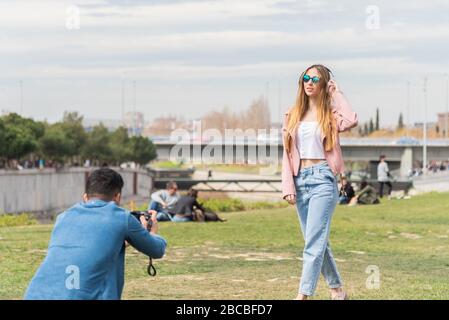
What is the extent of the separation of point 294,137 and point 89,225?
256 centimetres

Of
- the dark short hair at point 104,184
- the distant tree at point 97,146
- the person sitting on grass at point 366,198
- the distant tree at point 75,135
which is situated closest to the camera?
the dark short hair at point 104,184

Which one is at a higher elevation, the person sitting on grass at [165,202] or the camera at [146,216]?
the camera at [146,216]

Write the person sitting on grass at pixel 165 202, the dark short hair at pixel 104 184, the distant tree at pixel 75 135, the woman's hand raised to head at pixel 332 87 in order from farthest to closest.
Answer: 1. the distant tree at pixel 75 135
2. the person sitting on grass at pixel 165 202
3. the woman's hand raised to head at pixel 332 87
4. the dark short hair at pixel 104 184

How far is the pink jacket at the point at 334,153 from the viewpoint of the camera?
8703mm

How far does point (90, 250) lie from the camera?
655 centimetres

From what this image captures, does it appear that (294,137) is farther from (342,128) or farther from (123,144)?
(123,144)

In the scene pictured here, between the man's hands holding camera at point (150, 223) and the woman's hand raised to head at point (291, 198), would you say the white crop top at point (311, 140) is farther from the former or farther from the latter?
the man's hands holding camera at point (150, 223)

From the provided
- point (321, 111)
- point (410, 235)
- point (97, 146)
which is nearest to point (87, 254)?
point (321, 111)

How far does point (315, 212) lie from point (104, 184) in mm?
2384

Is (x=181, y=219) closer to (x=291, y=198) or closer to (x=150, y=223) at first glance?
(x=291, y=198)

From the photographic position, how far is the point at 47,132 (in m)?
83.6

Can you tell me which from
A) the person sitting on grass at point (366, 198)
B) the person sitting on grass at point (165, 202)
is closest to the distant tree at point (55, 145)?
the person sitting on grass at point (366, 198)

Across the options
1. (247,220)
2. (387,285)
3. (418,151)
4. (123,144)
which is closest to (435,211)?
(247,220)

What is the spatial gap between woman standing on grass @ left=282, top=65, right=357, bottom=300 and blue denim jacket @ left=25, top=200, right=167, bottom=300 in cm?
227
